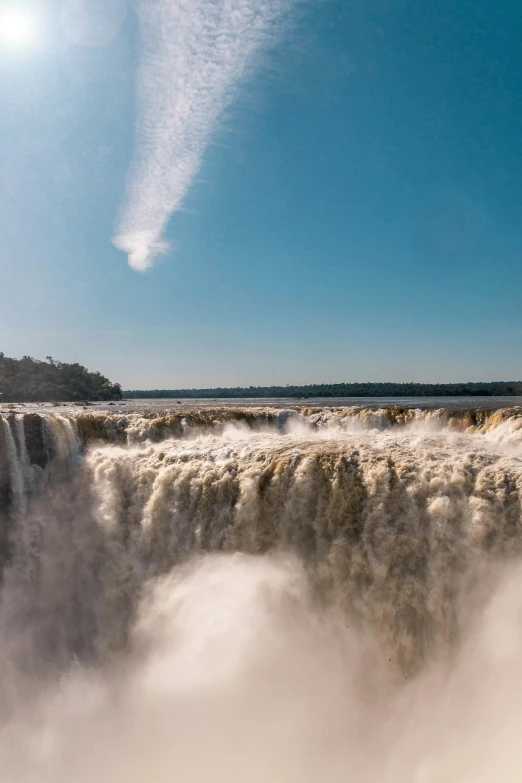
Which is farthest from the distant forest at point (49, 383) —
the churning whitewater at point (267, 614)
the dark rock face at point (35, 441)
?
the churning whitewater at point (267, 614)

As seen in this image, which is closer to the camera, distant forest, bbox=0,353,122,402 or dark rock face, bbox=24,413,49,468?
dark rock face, bbox=24,413,49,468

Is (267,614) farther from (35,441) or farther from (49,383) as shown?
(49,383)

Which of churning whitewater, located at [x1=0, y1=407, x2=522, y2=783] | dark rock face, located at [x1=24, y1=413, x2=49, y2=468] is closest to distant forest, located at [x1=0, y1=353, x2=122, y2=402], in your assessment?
dark rock face, located at [x1=24, y1=413, x2=49, y2=468]

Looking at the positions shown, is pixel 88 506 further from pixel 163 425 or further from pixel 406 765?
pixel 406 765

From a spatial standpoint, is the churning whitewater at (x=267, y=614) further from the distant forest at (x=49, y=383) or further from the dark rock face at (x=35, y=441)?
the distant forest at (x=49, y=383)

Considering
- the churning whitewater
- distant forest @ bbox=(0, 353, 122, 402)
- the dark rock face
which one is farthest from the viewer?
distant forest @ bbox=(0, 353, 122, 402)

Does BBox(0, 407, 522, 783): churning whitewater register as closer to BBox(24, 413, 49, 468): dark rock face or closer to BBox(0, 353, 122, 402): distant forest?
BBox(24, 413, 49, 468): dark rock face

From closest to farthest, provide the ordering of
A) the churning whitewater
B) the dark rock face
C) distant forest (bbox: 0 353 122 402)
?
the churning whitewater → the dark rock face → distant forest (bbox: 0 353 122 402)
